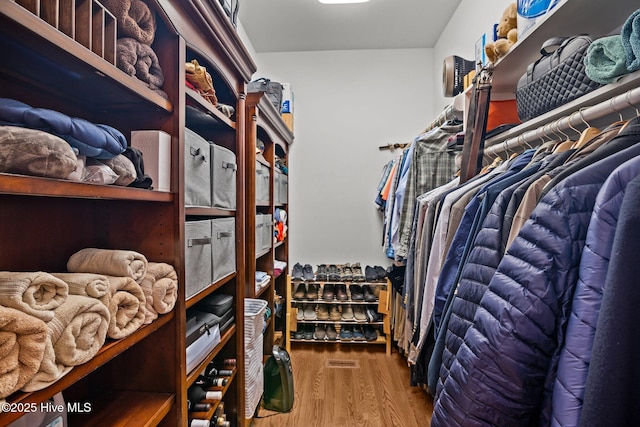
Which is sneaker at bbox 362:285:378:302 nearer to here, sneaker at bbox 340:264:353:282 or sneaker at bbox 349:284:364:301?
sneaker at bbox 349:284:364:301

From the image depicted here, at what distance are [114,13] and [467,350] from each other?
1.05 metres

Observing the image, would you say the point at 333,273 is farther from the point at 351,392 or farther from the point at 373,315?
the point at 351,392

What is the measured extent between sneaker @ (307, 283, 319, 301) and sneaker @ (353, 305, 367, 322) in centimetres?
37

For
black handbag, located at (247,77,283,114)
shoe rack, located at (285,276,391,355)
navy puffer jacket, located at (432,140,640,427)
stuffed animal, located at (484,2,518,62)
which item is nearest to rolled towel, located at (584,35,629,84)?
navy puffer jacket, located at (432,140,640,427)

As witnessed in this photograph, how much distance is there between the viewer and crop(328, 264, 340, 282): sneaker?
9.41 feet

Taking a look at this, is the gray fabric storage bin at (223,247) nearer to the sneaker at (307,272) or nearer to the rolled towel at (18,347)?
the rolled towel at (18,347)

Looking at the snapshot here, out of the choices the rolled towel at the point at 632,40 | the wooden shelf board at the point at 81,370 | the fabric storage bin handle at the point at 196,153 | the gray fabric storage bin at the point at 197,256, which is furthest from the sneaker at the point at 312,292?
the rolled towel at the point at 632,40

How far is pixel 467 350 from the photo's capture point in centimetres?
69

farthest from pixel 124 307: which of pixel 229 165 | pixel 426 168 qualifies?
pixel 426 168

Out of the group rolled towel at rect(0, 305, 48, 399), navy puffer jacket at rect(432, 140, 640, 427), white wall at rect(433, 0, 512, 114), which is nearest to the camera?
rolled towel at rect(0, 305, 48, 399)

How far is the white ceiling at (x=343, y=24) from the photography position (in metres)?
2.48

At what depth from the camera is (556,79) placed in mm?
1027

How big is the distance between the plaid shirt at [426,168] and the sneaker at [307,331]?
1226 millimetres

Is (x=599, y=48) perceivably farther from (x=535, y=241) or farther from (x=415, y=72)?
(x=415, y=72)
